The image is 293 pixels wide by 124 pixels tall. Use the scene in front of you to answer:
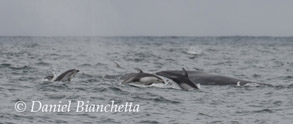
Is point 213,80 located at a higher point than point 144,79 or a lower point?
higher

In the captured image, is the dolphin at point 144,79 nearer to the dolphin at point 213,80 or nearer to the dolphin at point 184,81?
the dolphin at point 184,81

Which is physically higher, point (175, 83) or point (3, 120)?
point (175, 83)

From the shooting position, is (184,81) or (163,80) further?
(163,80)

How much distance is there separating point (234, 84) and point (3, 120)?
36.8 feet

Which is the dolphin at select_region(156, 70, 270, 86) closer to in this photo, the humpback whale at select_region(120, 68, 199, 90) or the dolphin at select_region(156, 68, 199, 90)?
the humpback whale at select_region(120, 68, 199, 90)

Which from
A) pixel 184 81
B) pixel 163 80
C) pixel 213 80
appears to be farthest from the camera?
pixel 213 80

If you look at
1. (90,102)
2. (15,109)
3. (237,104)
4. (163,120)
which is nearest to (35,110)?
(15,109)

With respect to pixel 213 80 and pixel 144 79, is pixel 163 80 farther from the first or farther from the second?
pixel 213 80

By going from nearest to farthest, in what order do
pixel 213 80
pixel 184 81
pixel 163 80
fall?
pixel 184 81
pixel 163 80
pixel 213 80

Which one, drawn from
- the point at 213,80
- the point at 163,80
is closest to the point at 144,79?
the point at 163,80

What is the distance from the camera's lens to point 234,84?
23.2m

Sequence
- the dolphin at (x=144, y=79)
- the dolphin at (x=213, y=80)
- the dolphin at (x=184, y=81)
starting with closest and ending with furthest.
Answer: the dolphin at (x=184, y=81)
the dolphin at (x=144, y=79)
the dolphin at (x=213, y=80)

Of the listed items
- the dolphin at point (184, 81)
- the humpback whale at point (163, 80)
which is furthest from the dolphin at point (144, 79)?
the dolphin at point (184, 81)

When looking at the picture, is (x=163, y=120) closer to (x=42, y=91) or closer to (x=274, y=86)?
(x=42, y=91)
